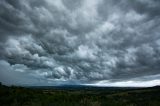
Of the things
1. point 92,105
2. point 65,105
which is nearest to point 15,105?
point 65,105

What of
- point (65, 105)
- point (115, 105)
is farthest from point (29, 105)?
point (115, 105)

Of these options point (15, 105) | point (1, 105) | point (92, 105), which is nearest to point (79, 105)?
point (92, 105)

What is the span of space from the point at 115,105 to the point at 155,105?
311 cm

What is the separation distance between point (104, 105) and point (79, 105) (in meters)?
2.11

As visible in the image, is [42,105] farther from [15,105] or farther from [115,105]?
[115,105]

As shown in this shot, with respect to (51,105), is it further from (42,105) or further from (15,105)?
(15,105)

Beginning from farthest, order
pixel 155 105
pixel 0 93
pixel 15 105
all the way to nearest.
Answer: pixel 0 93
pixel 15 105
pixel 155 105

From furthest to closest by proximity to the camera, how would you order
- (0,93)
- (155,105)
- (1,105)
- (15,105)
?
1. (0,93)
2. (1,105)
3. (15,105)
4. (155,105)

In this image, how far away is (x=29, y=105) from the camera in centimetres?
1524

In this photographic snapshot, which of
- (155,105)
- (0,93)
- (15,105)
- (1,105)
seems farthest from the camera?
(0,93)

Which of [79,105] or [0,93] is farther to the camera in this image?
[0,93]

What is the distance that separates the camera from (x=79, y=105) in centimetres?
1477

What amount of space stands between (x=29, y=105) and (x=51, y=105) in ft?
6.35

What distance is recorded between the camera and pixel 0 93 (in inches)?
995
